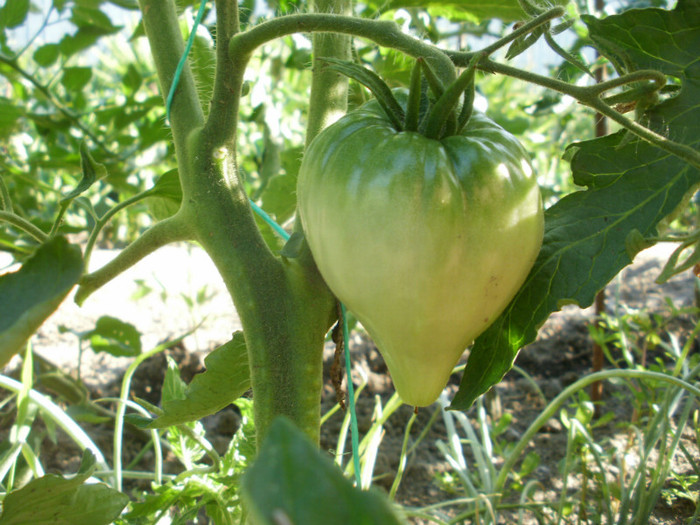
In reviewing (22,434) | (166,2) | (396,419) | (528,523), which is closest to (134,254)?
(166,2)

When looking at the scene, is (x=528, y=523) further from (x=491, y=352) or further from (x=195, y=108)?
(x=195, y=108)

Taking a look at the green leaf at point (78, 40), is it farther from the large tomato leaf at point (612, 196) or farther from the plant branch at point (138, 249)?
the large tomato leaf at point (612, 196)

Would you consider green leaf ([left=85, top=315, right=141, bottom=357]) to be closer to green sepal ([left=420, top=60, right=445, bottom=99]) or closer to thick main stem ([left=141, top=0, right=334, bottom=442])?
thick main stem ([left=141, top=0, right=334, bottom=442])

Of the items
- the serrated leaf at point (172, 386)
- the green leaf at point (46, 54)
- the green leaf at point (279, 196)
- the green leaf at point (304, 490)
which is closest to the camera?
the green leaf at point (304, 490)

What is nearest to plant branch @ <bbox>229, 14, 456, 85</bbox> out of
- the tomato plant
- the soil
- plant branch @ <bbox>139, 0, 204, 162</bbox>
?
the tomato plant

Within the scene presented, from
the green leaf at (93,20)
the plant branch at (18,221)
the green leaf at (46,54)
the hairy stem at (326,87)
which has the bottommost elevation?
the plant branch at (18,221)

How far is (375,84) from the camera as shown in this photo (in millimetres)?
414

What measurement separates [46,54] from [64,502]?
864mm

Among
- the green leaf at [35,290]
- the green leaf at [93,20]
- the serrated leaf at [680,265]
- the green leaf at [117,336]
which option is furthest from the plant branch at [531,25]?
the green leaf at [93,20]

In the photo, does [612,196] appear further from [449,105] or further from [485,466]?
[485,466]

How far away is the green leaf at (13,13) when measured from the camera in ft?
3.17

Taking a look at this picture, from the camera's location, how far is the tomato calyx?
376mm

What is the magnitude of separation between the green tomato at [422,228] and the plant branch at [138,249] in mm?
136

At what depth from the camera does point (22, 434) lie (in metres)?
0.71
